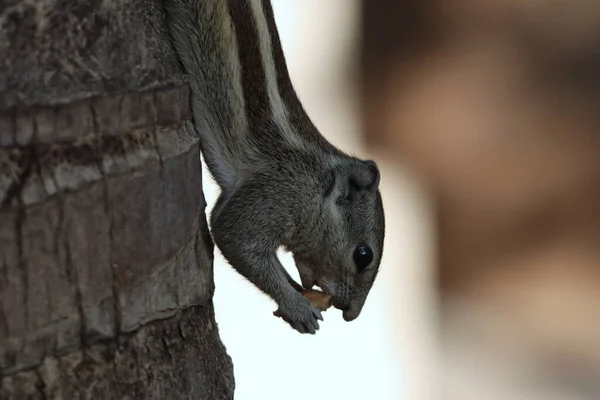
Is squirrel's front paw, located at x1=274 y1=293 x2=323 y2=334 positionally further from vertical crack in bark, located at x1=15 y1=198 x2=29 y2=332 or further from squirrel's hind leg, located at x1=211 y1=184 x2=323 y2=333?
vertical crack in bark, located at x1=15 y1=198 x2=29 y2=332

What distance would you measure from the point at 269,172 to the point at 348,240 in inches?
9.6

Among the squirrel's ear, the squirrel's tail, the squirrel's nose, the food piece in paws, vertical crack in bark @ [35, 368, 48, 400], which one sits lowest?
the squirrel's nose

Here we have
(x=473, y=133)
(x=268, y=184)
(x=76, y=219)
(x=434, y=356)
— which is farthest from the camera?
(x=434, y=356)

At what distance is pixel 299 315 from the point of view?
2.03 metres

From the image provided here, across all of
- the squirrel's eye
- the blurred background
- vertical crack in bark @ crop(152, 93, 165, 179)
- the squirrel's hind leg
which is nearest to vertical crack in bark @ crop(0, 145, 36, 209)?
vertical crack in bark @ crop(152, 93, 165, 179)

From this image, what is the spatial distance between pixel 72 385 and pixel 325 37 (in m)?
2.61

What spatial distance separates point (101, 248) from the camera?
1.24 m

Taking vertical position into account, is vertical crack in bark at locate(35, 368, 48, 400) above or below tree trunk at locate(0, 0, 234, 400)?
below

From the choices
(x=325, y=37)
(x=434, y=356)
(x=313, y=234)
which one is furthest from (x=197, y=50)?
(x=434, y=356)

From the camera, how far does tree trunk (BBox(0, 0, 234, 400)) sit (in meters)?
1.16

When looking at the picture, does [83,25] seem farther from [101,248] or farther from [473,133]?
[473,133]

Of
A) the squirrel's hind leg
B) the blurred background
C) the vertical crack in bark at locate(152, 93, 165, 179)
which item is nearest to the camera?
the vertical crack in bark at locate(152, 93, 165, 179)

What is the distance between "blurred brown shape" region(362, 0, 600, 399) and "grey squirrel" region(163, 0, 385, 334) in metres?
1.58

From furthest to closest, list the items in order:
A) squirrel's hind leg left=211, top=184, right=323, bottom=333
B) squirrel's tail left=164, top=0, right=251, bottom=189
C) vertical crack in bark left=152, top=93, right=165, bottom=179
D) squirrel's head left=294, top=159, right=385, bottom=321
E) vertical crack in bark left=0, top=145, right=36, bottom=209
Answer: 1. squirrel's head left=294, top=159, right=385, bottom=321
2. squirrel's hind leg left=211, top=184, right=323, bottom=333
3. squirrel's tail left=164, top=0, right=251, bottom=189
4. vertical crack in bark left=152, top=93, right=165, bottom=179
5. vertical crack in bark left=0, top=145, right=36, bottom=209
